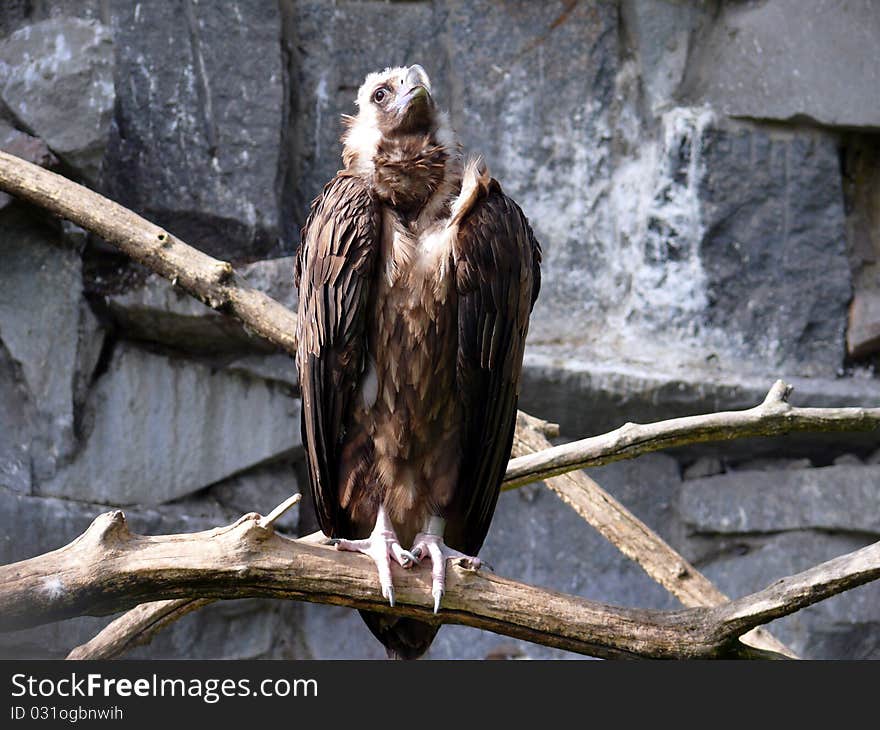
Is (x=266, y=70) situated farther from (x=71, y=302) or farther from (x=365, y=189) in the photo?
(x=365, y=189)

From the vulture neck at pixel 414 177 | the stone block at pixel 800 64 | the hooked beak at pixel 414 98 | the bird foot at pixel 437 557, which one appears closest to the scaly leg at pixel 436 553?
the bird foot at pixel 437 557

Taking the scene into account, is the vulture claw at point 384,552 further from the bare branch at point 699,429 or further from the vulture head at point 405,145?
the vulture head at point 405,145

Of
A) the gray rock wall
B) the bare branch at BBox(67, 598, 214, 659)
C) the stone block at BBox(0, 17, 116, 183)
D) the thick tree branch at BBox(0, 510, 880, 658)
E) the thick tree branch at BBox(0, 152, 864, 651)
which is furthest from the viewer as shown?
the gray rock wall

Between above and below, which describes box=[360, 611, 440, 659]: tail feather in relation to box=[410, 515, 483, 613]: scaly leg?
below

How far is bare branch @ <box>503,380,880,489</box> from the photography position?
2.66 metres

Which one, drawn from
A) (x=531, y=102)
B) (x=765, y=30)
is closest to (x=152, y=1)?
(x=531, y=102)

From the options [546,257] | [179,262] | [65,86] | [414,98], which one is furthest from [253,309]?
[546,257]

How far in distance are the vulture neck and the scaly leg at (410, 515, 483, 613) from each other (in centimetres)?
68

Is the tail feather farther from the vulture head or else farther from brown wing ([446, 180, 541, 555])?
the vulture head

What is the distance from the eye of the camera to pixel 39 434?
3705 mm

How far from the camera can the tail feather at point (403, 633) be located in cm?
257

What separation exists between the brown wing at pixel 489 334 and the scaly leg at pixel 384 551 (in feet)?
0.81

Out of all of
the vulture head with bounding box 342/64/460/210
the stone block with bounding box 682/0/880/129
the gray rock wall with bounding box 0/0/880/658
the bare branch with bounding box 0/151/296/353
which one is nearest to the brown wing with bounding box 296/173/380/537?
the vulture head with bounding box 342/64/460/210

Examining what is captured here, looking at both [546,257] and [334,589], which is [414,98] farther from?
[546,257]
